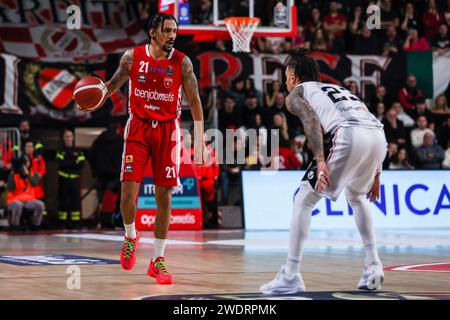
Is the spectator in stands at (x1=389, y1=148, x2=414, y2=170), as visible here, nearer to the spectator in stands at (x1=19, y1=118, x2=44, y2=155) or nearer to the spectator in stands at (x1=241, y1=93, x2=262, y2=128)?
the spectator in stands at (x1=241, y1=93, x2=262, y2=128)

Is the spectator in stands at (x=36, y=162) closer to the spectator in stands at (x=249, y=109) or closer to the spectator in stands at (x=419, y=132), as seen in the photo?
the spectator in stands at (x=249, y=109)

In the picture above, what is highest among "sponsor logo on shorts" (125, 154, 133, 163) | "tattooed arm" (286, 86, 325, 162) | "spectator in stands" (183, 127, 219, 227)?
"tattooed arm" (286, 86, 325, 162)

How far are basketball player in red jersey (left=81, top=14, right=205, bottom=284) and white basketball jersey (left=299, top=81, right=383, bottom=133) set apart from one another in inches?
53.3

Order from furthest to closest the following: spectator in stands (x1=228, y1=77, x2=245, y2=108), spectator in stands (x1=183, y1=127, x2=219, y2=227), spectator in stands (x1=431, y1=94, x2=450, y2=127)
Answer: spectator in stands (x1=431, y1=94, x2=450, y2=127)
spectator in stands (x1=228, y1=77, x2=245, y2=108)
spectator in stands (x1=183, y1=127, x2=219, y2=227)

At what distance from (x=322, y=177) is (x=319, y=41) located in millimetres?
14863

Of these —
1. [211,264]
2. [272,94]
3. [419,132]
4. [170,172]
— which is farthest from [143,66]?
[419,132]

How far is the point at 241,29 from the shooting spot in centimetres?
1830

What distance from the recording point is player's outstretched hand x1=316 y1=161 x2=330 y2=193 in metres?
6.93

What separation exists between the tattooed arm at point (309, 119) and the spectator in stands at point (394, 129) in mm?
12850

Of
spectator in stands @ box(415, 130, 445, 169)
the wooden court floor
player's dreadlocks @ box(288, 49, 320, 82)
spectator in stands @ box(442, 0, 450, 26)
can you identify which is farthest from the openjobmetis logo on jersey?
spectator in stands @ box(442, 0, 450, 26)

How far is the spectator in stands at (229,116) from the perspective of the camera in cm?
1903

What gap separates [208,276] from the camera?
8539mm

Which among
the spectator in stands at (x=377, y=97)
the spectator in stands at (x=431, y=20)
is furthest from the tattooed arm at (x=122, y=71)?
the spectator in stands at (x=431, y=20)
